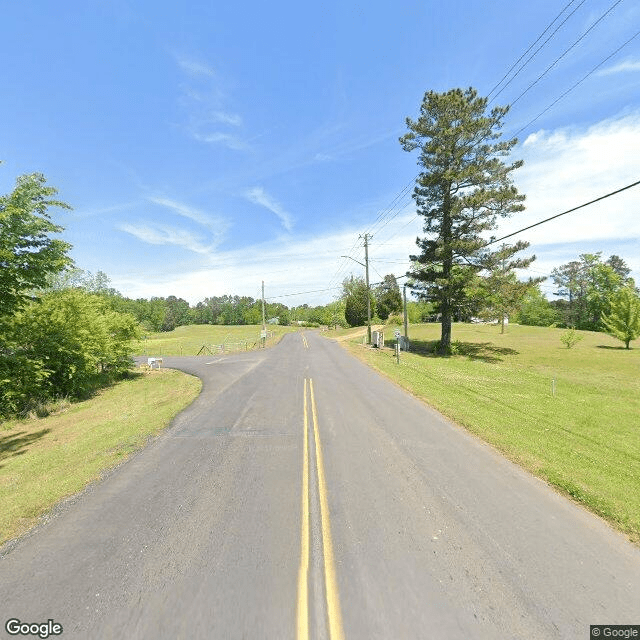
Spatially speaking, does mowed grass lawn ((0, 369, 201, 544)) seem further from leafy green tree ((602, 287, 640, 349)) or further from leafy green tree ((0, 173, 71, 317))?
leafy green tree ((602, 287, 640, 349))

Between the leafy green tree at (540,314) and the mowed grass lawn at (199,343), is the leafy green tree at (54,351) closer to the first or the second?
the mowed grass lawn at (199,343)

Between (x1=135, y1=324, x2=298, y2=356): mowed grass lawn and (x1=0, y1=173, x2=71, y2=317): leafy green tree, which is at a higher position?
(x1=0, y1=173, x2=71, y2=317): leafy green tree

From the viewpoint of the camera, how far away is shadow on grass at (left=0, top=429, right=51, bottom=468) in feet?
34.6

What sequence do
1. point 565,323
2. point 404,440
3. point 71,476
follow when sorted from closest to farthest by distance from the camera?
point 71,476 < point 404,440 < point 565,323

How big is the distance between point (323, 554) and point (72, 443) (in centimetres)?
998

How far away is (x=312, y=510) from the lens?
542 centimetres

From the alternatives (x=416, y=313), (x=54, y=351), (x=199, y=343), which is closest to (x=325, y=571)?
(x=54, y=351)

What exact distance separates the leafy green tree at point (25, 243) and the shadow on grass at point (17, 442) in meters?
4.73

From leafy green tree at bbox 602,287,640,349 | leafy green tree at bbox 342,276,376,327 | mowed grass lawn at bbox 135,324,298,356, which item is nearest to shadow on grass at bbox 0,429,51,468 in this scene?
mowed grass lawn at bbox 135,324,298,356

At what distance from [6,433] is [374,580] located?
16.0 meters

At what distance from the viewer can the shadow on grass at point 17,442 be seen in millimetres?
10531

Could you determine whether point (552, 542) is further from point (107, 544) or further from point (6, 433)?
point (6, 433)

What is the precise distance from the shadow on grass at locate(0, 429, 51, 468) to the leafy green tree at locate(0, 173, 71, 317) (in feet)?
15.5

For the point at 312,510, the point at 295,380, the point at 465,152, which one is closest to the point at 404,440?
the point at 312,510
